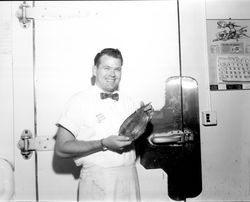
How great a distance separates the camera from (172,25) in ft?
4.49

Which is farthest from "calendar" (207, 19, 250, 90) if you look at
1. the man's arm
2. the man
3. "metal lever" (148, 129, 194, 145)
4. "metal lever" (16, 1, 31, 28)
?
"metal lever" (16, 1, 31, 28)

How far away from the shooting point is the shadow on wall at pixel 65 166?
1318 millimetres

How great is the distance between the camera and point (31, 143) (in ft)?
4.30

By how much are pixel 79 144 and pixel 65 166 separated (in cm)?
14

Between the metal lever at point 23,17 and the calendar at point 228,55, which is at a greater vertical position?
the metal lever at point 23,17

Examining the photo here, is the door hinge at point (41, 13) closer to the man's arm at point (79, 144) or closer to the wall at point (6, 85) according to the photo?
the wall at point (6, 85)

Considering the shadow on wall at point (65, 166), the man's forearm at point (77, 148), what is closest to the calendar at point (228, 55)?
the man's forearm at point (77, 148)

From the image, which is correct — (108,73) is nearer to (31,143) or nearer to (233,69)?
(31,143)

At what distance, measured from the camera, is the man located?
129 centimetres

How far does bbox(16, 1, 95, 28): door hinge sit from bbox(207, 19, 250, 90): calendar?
70 centimetres

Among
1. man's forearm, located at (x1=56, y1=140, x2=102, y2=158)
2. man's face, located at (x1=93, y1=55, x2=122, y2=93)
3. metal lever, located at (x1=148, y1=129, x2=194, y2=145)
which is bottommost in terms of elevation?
man's forearm, located at (x1=56, y1=140, x2=102, y2=158)

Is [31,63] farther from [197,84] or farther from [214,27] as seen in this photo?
[214,27]

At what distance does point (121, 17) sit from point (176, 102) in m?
0.50

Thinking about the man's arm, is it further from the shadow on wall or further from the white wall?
the white wall
